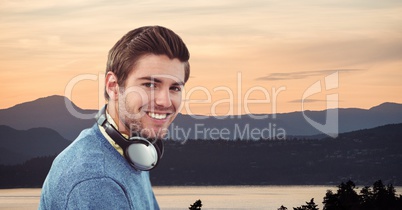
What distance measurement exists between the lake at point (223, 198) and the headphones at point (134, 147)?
3359 inches

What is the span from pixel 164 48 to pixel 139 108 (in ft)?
1.02

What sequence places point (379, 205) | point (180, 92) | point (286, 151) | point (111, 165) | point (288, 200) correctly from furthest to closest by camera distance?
point (288, 200) → point (286, 151) → point (379, 205) → point (180, 92) → point (111, 165)

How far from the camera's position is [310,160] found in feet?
289

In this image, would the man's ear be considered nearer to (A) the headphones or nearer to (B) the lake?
(A) the headphones

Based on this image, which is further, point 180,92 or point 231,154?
point 231,154

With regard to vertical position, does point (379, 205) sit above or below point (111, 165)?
below

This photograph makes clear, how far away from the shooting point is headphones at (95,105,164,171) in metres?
3.45

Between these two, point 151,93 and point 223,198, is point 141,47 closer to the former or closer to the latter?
point 151,93

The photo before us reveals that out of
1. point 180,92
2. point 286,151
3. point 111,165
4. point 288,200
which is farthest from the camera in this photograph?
point 288,200

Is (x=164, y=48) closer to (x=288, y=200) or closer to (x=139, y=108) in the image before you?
(x=139, y=108)

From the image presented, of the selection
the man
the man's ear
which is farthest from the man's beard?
the man's ear

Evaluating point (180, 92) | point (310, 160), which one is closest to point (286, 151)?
point (310, 160)

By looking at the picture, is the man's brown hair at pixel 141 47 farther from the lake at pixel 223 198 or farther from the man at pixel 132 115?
the lake at pixel 223 198

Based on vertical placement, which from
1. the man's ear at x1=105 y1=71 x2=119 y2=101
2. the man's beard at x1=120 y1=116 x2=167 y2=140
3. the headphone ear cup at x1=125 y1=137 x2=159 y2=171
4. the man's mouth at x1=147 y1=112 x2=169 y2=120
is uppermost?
the man's ear at x1=105 y1=71 x2=119 y2=101
